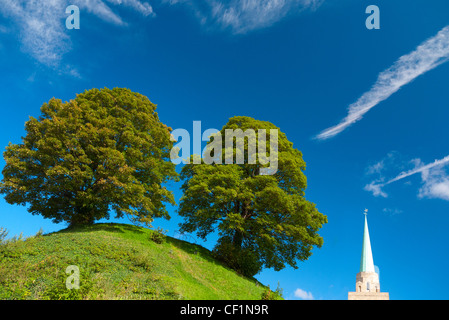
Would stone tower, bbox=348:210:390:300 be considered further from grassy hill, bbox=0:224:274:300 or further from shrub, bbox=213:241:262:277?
grassy hill, bbox=0:224:274:300

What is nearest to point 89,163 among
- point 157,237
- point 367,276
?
point 157,237

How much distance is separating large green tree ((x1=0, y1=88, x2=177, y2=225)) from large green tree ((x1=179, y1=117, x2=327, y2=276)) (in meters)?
3.57

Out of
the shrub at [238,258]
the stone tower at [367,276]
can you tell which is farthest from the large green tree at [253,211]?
the stone tower at [367,276]

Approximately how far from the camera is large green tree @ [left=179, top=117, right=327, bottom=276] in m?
22.4

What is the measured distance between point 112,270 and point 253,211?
13.4 meters

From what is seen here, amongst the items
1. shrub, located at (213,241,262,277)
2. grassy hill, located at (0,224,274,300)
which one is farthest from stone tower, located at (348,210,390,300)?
grassy hill, located at (0,224,274,300)

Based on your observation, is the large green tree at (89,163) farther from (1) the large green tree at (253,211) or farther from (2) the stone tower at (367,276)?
(2) the stone tower at (367,276)

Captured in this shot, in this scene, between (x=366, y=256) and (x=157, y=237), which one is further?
(x=366, y=256)

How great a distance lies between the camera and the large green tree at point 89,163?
21.6m

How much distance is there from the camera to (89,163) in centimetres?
2189

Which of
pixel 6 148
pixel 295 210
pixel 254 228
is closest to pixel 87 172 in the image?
pixel 6 148

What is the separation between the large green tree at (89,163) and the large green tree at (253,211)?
3.57m

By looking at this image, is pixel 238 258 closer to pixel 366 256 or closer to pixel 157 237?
pixel 157 237

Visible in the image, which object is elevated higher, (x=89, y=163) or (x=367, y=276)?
(x=89, y=163)
